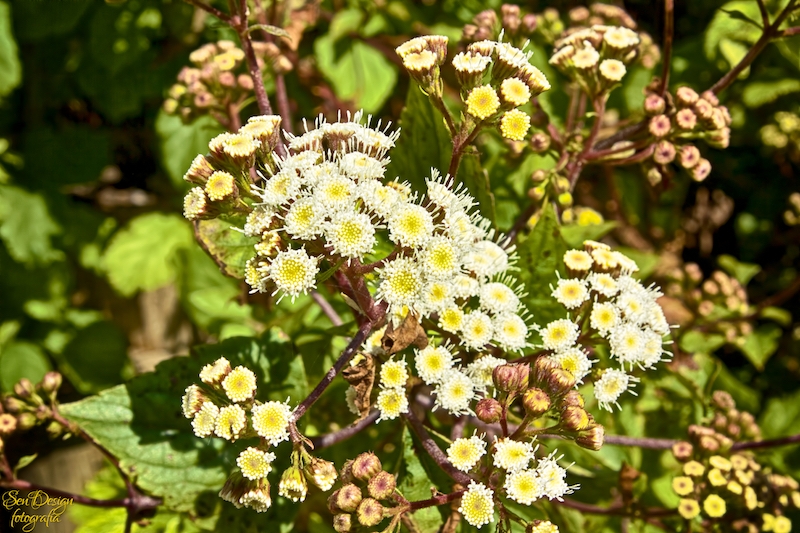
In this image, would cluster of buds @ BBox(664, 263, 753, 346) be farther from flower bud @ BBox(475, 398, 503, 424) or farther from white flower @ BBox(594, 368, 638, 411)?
flower bud @ BBox(475, 398, 503, 424)

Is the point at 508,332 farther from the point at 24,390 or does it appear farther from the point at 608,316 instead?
the point at 24,390

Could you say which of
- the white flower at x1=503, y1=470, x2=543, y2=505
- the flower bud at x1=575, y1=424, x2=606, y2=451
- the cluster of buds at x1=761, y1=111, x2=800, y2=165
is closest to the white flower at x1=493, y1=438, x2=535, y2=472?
the white flower at x1=503, y1=470, x2=543, y2=505

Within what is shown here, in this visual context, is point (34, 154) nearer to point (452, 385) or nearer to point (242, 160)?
point (242, 160)

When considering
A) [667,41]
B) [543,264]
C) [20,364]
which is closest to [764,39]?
[667,41]

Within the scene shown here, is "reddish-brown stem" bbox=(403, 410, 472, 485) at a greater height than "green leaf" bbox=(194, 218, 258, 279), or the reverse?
"green leaf" bbox=(194, 218, 258, 279)

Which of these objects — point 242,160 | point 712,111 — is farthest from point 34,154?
point 712,111

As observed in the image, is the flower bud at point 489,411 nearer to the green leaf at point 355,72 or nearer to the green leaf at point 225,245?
the green leaf at point 225,245

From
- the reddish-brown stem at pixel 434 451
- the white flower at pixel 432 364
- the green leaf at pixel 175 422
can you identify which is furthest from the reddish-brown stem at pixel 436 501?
the green leaf at pixel 175 422
